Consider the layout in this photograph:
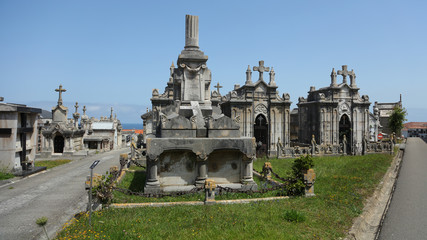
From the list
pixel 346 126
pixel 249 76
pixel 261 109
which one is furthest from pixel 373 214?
pixel 346 126

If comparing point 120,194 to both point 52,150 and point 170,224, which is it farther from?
point 52,150

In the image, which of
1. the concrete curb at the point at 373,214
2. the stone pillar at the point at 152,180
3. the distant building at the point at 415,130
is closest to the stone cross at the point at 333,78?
the concrete curb at the point at 373,214

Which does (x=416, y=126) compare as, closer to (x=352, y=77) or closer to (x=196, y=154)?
(x=352, y=77)

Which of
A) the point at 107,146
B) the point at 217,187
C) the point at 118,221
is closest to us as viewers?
the point at 118,221

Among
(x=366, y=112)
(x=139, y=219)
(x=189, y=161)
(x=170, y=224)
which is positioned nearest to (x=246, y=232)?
(x=170, y=224)

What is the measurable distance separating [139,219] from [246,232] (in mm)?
2896

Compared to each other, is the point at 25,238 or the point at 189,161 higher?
the point at 189,161

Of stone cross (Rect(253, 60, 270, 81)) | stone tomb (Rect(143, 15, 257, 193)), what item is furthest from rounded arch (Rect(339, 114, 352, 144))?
stone tomb (Rect(143, 15, 257, 193))

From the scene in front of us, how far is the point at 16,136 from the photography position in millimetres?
16172

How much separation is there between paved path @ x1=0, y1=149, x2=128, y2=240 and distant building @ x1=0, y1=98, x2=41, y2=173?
1385 millimetres

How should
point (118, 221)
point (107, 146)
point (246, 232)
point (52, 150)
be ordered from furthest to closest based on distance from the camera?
point (107, 146), point (52, 150), point (118, 221), point (246, 232)

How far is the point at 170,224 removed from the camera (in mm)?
7172

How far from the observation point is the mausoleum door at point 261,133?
25009 millimetres

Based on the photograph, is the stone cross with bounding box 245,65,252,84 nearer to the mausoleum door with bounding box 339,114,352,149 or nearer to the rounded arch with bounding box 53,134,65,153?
the mausoleum door with bounding box 339,114,352,149
